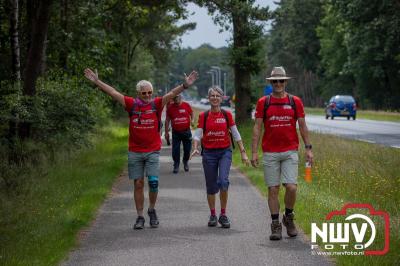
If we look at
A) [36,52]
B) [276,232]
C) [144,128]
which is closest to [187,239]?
[276,232]

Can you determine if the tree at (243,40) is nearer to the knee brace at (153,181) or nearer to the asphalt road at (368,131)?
the asphalt road at (368,131)

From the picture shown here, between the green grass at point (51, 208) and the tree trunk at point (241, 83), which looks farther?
the tree trunk at point (241, 83)

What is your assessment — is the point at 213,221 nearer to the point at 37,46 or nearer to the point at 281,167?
the point at 281,167

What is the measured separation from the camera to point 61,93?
60.8 feet

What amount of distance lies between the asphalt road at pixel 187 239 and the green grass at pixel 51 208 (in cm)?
24

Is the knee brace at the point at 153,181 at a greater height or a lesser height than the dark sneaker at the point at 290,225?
greater

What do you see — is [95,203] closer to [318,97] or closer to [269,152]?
[269,152]

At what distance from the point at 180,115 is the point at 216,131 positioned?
23.0 ft

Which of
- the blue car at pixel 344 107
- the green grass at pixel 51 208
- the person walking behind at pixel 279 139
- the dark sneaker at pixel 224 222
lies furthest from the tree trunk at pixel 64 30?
the blue car at pixel 344 107

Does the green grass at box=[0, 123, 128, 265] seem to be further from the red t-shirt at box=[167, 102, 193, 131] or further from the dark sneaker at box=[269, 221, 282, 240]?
the dark sneaker at box=[269, 221, 282, 240]

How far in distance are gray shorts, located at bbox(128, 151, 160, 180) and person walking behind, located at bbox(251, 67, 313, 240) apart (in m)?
1.62

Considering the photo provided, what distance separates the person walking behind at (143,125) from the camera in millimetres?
9727

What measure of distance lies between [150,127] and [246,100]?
22.3m

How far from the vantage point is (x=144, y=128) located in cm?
975
